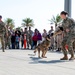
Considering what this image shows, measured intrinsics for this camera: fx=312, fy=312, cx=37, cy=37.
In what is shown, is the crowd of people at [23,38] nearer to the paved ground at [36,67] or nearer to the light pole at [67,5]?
the light pole at [67,5]

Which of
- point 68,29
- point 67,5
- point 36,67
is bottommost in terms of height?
point 36,67

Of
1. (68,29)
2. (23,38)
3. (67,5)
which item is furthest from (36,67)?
(23,38)

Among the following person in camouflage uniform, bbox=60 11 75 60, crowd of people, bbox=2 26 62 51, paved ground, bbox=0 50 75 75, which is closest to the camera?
paved ground, bbox=0 50 75 75

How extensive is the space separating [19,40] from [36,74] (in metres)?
14.0

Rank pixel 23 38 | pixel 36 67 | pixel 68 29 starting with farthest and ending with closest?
pixel 23 38
pixel 68 29
pixel 36 67

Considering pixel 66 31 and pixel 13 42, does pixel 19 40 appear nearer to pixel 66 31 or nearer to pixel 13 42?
pixel 13 42

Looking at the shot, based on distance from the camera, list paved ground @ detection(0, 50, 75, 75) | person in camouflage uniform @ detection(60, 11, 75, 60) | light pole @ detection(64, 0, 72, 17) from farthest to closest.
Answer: light pole @ detection(64, 0, 72, 17) < person in camouflage uniform @ detection(60, 11, 75, 60) < paved ground @ detection(0, 50, 75, 75)

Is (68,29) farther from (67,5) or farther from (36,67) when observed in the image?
(67,5)

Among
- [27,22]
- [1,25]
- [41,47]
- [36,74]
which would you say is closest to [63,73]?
[36,74]

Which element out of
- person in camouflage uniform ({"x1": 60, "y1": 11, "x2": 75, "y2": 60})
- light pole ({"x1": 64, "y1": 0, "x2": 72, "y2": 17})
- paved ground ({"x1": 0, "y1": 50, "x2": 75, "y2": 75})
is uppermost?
light pole ({"x1": 64, "y1": 0, "x2": 72, "y2": 17})

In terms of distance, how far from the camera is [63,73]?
294 inches

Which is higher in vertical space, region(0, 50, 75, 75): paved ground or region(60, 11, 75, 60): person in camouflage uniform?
region(60, 11, 75, 60): person in camouflage uniform

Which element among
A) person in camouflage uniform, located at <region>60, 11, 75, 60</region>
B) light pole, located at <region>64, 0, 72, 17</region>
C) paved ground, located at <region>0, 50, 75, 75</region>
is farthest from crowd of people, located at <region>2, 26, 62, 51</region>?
paved ground, located at <region>0, 50, 75, 75</region>

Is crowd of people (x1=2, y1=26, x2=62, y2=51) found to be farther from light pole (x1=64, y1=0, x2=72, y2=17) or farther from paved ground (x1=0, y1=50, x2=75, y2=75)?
paved ground (x1=0, y1=50, x2=75, y2=75)
